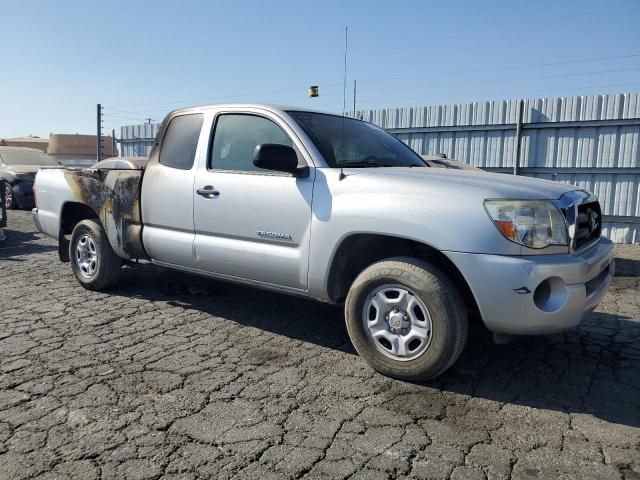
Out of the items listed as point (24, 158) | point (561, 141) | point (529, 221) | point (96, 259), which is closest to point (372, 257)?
point (529, 221)

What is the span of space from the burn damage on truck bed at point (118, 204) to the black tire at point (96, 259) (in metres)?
0.14

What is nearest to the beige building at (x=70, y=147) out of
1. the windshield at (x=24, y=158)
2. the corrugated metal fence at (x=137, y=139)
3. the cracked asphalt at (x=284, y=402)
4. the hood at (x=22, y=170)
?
the corrugated metal fence at (x=137, y=139)

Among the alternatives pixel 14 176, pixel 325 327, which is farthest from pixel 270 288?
pixel 14 176

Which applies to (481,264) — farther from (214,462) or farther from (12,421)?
(12,421)

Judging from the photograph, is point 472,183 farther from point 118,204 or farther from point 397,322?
point 118,204

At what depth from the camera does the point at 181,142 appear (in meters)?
4.59

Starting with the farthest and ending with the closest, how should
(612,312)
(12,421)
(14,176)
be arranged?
(14,176) → (612,312) → (12,421)

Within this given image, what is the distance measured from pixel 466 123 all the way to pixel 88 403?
31.4 feet

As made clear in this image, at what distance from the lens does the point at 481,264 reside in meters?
2.92

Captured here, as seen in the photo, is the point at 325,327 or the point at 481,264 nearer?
the point at 481,264

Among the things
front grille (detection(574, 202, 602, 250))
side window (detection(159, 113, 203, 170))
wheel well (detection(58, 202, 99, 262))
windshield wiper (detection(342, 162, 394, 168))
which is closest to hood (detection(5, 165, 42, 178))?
wheel well (detection(58, 202, 99, 262))

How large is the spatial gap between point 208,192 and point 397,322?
6.27 ft

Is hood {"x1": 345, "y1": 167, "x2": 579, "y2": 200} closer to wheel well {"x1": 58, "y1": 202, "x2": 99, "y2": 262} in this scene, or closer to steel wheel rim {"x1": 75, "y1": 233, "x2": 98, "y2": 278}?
steel wheel rim {"x1": 75, "y1": 233, "x2": 98, "y2": 278}

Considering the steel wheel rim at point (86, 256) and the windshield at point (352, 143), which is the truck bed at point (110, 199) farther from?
the windshield at point (352, 143)
